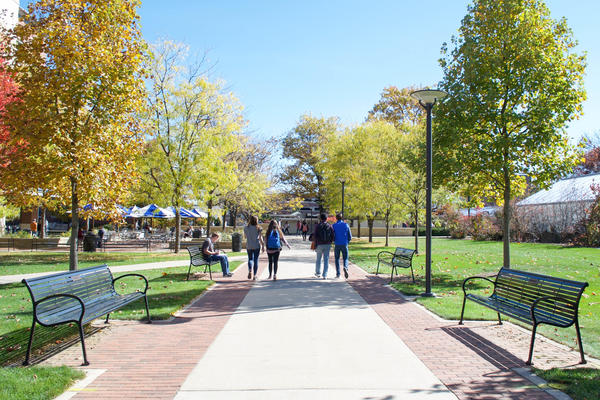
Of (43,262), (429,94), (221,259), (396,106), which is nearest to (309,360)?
(429,94)

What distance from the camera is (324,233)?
1250 cm

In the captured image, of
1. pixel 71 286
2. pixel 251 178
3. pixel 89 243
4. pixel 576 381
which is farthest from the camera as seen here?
pixel 251 178

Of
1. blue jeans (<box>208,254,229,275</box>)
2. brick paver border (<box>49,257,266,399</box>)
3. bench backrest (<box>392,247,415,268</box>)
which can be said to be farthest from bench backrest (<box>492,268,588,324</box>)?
blue jeans (<box>208,254,229,275</box>)

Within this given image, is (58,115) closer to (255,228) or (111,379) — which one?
(255,228)

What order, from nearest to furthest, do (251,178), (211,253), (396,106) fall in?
(211,253) → (251,178) → (396,106)

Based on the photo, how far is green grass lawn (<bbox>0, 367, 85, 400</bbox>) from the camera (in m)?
4.03

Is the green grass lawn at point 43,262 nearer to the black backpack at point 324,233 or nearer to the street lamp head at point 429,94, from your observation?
the black backpack at point 324,233

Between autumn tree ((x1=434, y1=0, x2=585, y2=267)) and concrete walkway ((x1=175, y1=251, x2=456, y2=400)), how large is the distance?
622cm

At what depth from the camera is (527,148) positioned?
1176 centimetres

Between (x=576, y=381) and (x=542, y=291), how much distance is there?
1751 mm

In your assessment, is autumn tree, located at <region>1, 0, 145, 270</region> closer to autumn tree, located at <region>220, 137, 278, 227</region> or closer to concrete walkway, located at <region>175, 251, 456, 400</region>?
concrete walkway, located at <region>175, 251, 456, 400</region>

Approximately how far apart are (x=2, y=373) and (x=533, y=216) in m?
34.1

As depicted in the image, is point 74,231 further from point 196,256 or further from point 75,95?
point 75,95

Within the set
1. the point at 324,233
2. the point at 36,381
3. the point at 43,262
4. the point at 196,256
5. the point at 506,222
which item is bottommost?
the point at 43,262
